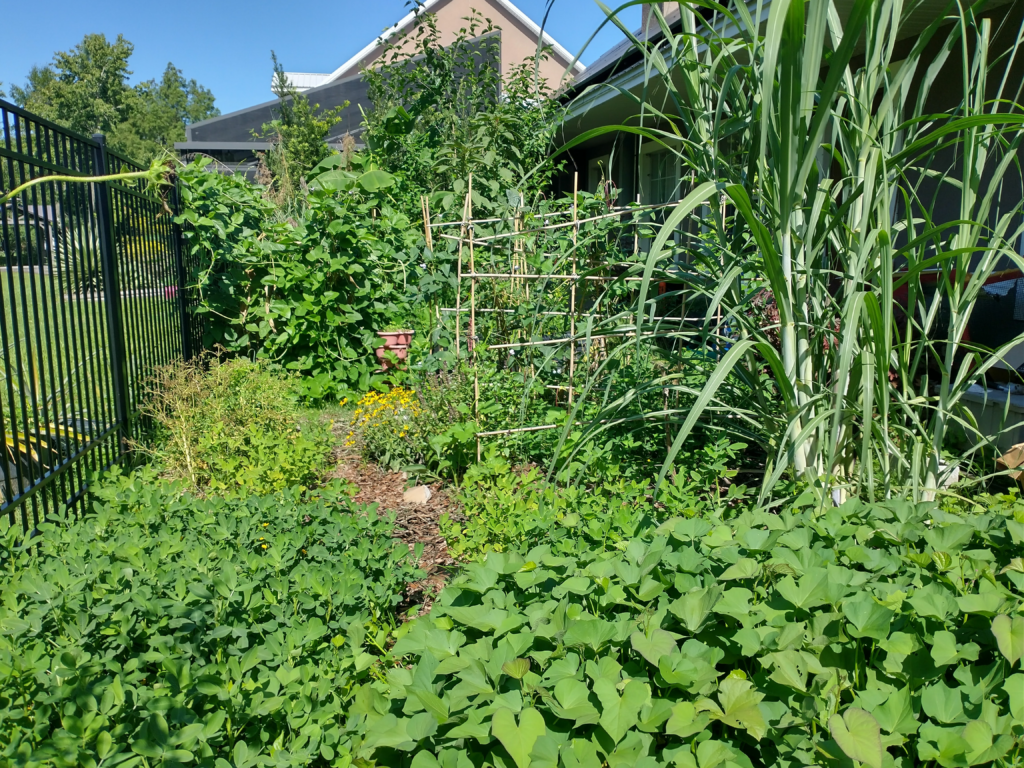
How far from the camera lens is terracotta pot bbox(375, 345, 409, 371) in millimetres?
6301

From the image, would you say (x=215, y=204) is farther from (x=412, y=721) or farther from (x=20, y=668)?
(x=412, y=721)

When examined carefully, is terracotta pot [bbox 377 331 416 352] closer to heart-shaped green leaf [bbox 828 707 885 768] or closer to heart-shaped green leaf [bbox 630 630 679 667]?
heart-shaped green leaf [bbox 630 630 679 667]

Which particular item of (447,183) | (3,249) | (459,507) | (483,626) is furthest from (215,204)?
(483,626)

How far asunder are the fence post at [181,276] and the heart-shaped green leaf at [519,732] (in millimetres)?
5362

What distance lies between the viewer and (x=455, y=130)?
8.11m

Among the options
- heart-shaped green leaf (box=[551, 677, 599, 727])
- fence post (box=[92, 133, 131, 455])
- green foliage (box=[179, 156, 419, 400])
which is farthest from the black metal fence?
heart-shaped green leaf (box=[551, 677, 599, 727])

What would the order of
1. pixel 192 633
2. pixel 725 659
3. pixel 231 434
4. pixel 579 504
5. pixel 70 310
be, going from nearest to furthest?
1. pixel 725 659
2. pixel 192 633
3. pixel 579 504
4. pixel 70 310
5. pixel 231 434

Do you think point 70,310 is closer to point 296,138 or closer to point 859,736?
point 859,736

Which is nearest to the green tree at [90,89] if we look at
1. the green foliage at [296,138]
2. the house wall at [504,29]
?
the house wall at [504,29]

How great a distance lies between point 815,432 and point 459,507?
1870 mm

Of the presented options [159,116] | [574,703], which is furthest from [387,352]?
[159,116]

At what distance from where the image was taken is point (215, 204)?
589 centimetres

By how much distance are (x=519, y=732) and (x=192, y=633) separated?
3.38 feet

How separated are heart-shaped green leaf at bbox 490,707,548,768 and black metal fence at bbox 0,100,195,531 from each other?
218cm
